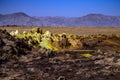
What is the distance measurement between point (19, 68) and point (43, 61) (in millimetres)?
2454

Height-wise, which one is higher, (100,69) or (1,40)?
(1,40)

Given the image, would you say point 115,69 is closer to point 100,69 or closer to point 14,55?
point 100,69

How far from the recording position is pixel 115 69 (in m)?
17.9

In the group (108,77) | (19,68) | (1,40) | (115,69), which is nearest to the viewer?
(108,77)

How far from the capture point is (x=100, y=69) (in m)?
18.4

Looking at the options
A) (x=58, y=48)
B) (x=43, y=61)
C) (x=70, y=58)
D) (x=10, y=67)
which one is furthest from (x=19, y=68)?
(x=58, y=48)

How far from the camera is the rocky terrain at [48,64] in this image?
16.7 m

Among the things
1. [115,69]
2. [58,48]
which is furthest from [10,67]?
[58,48]

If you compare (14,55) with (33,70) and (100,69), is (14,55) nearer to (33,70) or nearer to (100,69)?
(33,70)

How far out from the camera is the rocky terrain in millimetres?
16734

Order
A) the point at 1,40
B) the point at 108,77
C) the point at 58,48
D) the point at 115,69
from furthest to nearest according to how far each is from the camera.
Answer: the point at 58,48 → the point at 1,40 → the point at 115,69 → the point at 108,77

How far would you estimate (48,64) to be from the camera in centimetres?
2028

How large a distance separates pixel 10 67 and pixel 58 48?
8720 millimetres

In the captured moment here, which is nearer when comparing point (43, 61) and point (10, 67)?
point (10, 67)
